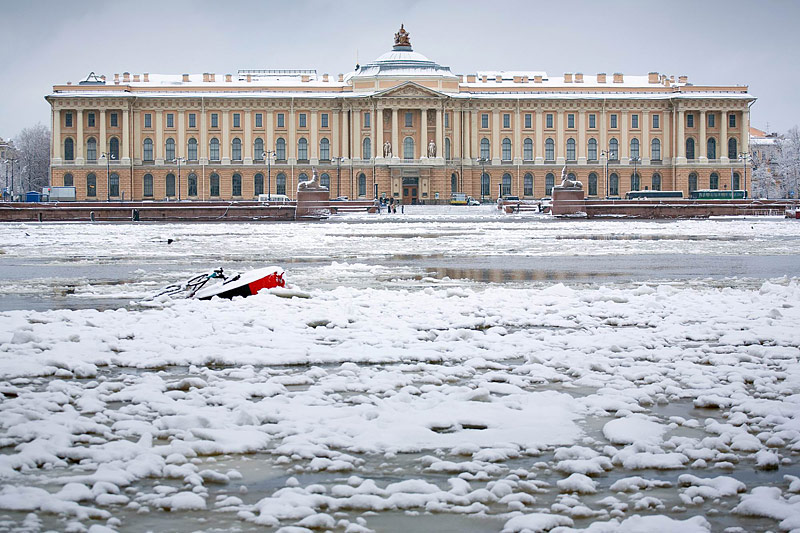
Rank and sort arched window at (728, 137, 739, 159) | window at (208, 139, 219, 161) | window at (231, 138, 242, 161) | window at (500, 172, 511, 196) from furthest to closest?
arched window at (728, 137, 739, 159) → window at (500, 172, 511, 196) → window at (231, 138, 242, 161) → window at (208, 139, 219, 161)

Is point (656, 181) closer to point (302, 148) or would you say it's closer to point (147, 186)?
point (302, 148)

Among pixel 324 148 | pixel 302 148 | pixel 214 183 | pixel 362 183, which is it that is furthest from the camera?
pixel 324 148

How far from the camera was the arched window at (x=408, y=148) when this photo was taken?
114 m

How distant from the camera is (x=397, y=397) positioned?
7488mm

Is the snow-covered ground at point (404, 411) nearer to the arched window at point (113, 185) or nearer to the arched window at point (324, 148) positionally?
the arched window at point (324, 148)

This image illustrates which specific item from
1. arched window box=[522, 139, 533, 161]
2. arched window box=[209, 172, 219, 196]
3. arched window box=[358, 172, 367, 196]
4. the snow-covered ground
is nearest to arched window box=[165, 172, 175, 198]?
arched window box=[209, 172, 219, 196]

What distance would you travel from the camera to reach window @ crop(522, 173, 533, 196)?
4567 inches

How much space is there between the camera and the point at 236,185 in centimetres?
11500

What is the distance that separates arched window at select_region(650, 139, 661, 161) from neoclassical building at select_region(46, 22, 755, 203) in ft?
1.58

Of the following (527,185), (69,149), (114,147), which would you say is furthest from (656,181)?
(69,149)

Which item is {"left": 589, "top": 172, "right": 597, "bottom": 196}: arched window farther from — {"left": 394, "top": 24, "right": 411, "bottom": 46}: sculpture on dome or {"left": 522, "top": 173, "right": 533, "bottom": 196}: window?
{"left": 394, "top": 24, "right": 411, "bottom": 46}: sculpture on dome

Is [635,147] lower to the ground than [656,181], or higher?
higher

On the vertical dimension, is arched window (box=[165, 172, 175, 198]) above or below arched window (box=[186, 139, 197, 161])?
below

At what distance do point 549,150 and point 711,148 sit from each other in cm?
1888
